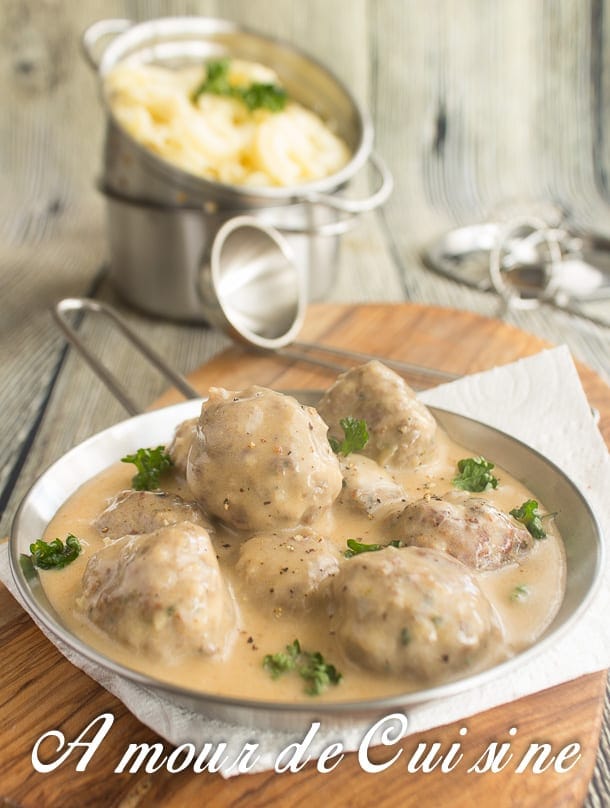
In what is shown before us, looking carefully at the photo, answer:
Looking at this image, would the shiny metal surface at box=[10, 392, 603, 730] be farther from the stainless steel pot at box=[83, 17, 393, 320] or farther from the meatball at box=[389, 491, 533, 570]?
the stainless steel pot at box=[83, 17, 393, 320]

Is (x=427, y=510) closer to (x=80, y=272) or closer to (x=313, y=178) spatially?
(x=313, y=178)

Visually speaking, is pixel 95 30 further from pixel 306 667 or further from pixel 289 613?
pixel 306 667

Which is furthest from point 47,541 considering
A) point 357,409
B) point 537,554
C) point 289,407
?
point 537,554

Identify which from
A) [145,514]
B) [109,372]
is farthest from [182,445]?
[109,372]

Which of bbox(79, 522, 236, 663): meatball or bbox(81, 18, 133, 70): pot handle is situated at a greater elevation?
bbox(81, 18, 133, 70): pot handle

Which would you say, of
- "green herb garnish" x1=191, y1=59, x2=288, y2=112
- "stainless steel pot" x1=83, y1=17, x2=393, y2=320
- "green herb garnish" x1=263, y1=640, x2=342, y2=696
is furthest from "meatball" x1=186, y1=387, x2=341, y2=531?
"green herb garnish" x1=191, y1=59, x2=288, y2=112

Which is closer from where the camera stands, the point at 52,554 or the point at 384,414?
the point at 52,554
